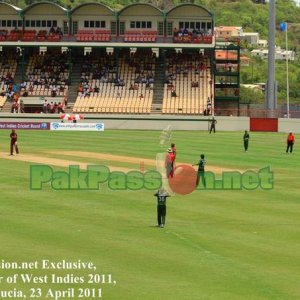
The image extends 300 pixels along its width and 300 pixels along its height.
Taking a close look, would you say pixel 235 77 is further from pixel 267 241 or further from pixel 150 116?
pixel 267 241

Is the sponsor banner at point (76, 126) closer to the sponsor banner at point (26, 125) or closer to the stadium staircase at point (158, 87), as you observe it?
the sponsor banner at point (26, 125)

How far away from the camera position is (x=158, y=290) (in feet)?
59.3

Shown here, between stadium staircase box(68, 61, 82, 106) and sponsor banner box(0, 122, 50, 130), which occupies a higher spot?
stadium staircase box(68, 61, 82, 106)

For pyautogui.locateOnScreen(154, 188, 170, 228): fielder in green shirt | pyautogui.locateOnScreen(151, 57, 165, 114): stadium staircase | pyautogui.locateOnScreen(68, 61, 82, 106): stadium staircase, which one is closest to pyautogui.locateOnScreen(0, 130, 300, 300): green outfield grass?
pyautogui.locateOnScreen(154, 188, 170, 228): fielder in green shirt

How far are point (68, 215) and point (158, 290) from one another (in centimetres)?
988

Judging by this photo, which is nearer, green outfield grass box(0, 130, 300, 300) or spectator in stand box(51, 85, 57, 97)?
green outfield grass box(0, 130, 300, 300)

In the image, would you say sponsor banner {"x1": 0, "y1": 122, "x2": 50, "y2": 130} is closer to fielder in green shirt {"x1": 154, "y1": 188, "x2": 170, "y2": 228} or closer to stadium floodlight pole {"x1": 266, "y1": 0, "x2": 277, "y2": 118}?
stadium floodlight pole {"x1": 266, "y1": 0, "x2": 277, "y2": 118}

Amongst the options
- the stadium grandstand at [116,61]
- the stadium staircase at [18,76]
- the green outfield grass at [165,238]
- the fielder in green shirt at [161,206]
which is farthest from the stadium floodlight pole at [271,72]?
the fielder in green shirt at [161,206]

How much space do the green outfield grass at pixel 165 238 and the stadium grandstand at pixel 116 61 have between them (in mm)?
43557

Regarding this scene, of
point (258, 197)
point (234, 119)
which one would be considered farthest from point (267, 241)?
point (234, 119)

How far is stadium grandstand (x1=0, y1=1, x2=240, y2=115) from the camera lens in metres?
83.8

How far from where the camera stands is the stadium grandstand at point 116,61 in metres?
83.8

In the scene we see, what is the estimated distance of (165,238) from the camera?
78.2 feet

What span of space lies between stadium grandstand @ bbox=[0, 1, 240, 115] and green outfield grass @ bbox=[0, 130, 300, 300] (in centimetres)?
4356
